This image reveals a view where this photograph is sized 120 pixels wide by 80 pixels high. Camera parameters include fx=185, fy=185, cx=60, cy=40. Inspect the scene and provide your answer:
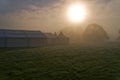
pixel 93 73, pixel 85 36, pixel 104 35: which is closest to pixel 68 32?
pixel 85 36

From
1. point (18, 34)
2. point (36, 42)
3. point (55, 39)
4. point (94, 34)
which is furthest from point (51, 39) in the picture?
point (94, 34)

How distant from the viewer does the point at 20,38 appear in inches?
2406

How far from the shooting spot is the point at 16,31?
212ft

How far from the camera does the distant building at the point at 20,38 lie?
2299 inches

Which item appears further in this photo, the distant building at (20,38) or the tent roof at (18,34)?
the tent roof at (18,34)

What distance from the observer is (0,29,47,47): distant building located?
5841 cm

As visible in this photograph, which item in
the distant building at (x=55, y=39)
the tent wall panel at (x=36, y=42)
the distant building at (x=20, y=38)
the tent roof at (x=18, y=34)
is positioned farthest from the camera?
the distant building at (x=55, y=39)

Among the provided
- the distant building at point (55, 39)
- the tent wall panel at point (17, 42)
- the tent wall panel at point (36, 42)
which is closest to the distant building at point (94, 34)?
the distant building at point (55, 39)

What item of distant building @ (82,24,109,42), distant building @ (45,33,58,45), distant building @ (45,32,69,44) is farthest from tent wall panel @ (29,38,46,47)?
distant building @ (82,24,109,42)

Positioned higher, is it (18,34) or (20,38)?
(18,34)

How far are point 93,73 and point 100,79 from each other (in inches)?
92.4

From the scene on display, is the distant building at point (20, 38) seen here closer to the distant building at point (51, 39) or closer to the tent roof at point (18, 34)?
the tent roof at point (18, 34)

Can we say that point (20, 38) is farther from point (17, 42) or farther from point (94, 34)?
point (94, 34)

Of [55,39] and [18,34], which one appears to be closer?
[18,34]
